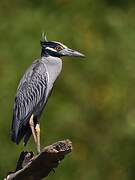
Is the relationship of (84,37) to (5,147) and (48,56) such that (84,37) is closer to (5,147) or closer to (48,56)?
(5,147)

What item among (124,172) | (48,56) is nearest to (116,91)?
(124,172)

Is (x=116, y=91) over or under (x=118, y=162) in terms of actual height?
over

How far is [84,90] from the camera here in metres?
10.4

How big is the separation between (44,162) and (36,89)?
2.57ft

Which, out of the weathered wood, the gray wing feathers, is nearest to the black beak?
the gray wing feathers

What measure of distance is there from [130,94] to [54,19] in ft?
3.83

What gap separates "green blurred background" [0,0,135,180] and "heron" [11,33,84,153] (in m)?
4.07

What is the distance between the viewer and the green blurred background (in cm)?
1006

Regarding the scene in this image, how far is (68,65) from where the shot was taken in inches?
407

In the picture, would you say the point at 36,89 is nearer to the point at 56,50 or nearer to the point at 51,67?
the point at 51,67

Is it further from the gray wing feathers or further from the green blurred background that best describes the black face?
the green blurred background

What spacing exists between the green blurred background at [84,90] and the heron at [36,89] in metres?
4.07

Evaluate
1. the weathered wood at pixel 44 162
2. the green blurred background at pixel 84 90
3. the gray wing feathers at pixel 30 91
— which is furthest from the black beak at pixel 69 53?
the green blurred background at pixel 84 90

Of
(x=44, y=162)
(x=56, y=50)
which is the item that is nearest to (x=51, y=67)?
(x=56, y=50)
